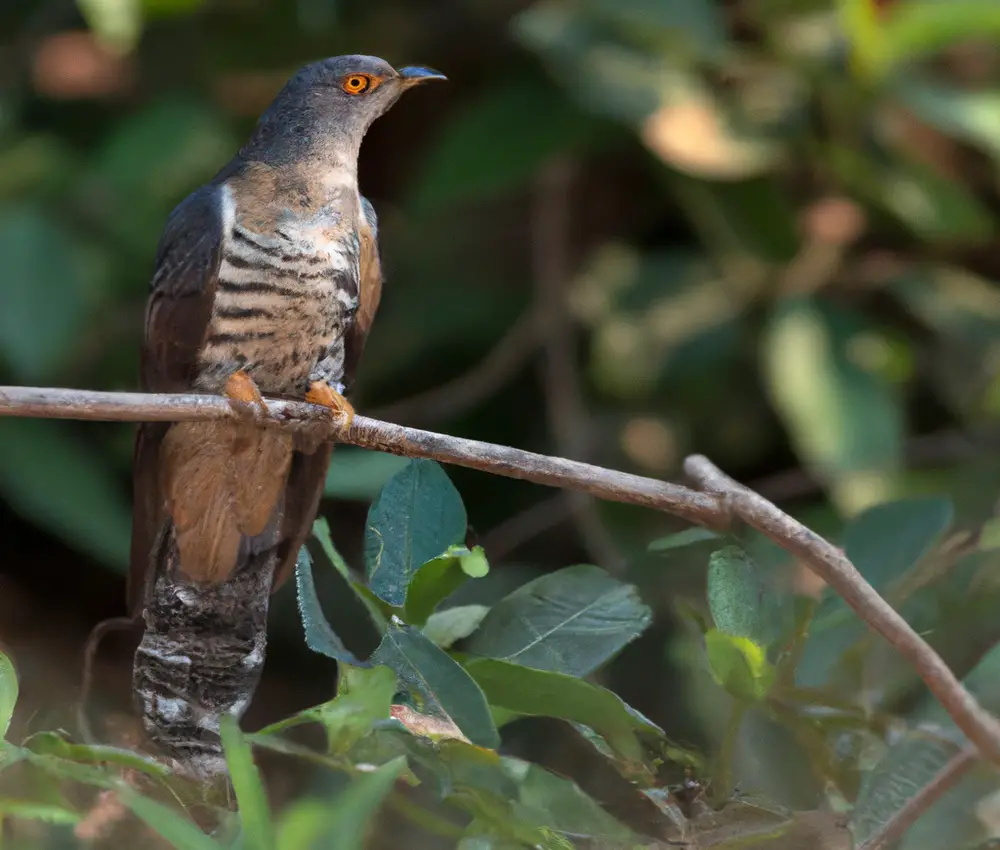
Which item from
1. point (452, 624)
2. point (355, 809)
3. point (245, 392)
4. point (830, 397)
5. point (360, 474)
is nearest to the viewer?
point (355, 809)

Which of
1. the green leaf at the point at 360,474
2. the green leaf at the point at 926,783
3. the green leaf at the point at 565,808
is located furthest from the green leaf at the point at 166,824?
the green leaf at the point at 360,474

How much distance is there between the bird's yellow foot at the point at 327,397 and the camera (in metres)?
1.26

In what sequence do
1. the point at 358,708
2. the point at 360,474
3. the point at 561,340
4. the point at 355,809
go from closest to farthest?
the point at 355,809 < the point at 358,708 < the point at 360,474 < the point at 561,340

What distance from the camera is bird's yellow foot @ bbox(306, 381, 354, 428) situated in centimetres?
126

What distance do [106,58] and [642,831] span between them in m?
2.16

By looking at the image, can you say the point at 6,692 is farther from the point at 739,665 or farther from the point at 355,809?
the point at 739,665

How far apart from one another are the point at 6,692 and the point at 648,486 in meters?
0.49

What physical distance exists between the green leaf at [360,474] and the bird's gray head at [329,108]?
0.37m

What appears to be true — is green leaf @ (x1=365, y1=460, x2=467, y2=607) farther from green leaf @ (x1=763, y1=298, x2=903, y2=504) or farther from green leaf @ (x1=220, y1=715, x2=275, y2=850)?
green leaf @ (x1=763, y1=298, x2=903, y2=504)

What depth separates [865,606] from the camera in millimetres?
879

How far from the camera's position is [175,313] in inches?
52.2

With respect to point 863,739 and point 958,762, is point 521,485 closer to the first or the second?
point 863,739

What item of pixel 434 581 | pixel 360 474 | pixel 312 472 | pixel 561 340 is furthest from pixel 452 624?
pixel 561 340

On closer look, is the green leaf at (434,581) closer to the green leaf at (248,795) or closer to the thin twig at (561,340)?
the green leaf at (248,795)
